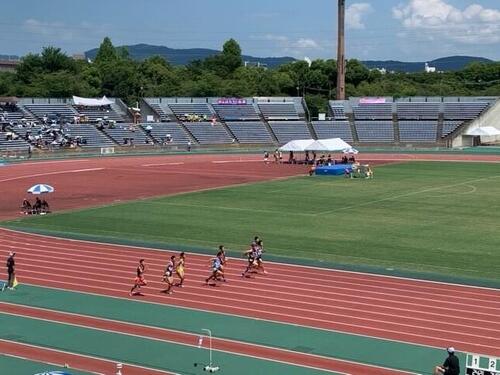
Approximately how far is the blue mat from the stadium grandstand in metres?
31.9

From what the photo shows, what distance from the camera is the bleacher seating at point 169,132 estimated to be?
9162cm

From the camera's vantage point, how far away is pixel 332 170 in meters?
61.0

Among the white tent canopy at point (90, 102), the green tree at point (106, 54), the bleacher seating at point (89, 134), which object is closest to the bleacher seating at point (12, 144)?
the bleacher seating at point (89, 134)

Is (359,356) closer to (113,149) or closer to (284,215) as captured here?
(284,215)

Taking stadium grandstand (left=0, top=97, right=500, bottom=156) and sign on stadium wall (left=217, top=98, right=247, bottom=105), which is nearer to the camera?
stadium grandstand (left=0, top=97, right=500, bottom=156)

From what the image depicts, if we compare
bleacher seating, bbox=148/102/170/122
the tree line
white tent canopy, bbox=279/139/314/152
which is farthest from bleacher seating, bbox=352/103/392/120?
white tent canopy, bbox=279/139/314/152

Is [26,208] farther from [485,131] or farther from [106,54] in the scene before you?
[106,54]

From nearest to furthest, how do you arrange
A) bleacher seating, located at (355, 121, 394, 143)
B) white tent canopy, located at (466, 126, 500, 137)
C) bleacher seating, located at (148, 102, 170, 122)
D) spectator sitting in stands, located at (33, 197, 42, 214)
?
spectator sitting in stands, located at (33, 197, 42, 214), white tent canopy, located at (466, 126, 500, 137), bleacher seating, located at (355, 121, 394, 143), bleacher seating, located at (148, 102, 170, 122)

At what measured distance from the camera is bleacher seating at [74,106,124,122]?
3757 inches

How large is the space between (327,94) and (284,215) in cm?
10327

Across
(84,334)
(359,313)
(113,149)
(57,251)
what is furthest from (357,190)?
(113,149)

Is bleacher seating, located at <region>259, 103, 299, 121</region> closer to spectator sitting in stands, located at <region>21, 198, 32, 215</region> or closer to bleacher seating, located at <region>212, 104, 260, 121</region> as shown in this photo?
bleacher seating, located at <region>212, 104, 260, 121</region>

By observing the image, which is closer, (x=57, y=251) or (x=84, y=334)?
(x=84, y=334)

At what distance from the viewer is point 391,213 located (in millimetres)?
40406
